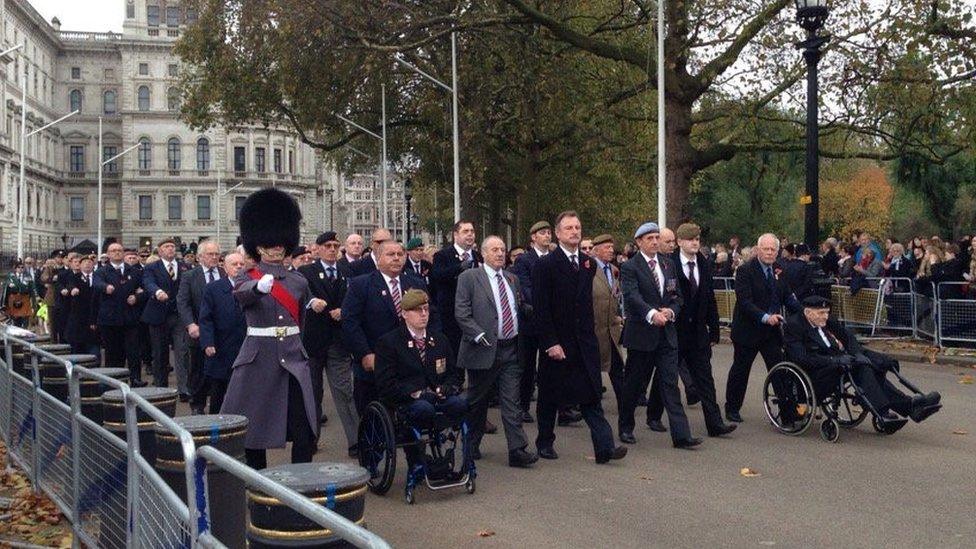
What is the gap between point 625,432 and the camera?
10281 mm

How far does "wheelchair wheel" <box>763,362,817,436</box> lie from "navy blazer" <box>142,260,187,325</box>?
803 centimetres

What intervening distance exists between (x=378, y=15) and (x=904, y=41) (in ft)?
36.5

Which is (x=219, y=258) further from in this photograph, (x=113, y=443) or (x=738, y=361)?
(x=113, y=443)

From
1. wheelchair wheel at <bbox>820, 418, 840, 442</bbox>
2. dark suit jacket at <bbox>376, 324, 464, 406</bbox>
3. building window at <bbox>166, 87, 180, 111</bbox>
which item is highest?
building window at <bbox>166, 87, 180, 111</bbox>

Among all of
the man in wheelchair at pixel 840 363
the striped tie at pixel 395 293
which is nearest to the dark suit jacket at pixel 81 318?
the striped tie at pixel 395 293

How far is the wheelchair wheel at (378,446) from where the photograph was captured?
7.91m

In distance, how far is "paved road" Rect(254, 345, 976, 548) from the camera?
6.81 m

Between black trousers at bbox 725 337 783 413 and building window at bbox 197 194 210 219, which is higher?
building window at bbox 197 194 210 219

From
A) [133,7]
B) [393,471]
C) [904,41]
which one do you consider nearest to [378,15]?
[904,41]

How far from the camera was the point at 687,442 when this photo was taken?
9859 millimetres

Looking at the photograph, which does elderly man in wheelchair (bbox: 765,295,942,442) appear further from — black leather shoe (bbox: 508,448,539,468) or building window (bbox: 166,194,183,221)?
building window (bbox: 166,194,183,221)

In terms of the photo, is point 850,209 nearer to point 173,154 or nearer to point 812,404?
point 812,404

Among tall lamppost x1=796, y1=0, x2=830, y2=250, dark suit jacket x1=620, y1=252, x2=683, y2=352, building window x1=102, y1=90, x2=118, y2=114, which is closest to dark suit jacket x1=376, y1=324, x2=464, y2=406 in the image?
dark suit jacket x1=620, y1=252, x2=683, y2=352

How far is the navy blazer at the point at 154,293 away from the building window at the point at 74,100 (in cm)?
9599
